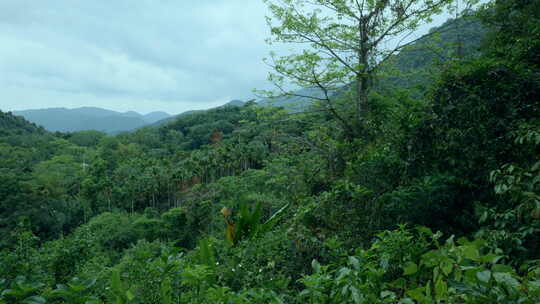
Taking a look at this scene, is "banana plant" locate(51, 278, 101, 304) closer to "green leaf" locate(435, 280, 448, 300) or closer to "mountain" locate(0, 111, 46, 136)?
"green leaf" locate(435, 280, 448, 300)

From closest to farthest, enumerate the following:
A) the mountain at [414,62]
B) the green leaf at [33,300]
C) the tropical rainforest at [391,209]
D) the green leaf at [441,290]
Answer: the green leaf at [441,290]
the green leaf at [33,300]
the tropical rainforest at [391,209]
the mountain at [414,62]

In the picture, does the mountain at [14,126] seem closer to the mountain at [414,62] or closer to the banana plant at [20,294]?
the mountain at [414,62]

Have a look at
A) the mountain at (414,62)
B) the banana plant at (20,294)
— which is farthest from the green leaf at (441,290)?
the mountain at (414,62)

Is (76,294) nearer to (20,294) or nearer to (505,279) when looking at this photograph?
(20,294)

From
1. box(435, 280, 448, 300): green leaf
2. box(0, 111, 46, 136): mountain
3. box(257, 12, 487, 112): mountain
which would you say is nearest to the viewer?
box(435, 280, 448, 300): green leaf

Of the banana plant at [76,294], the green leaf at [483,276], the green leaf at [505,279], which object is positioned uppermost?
the green leaf at [483,276]

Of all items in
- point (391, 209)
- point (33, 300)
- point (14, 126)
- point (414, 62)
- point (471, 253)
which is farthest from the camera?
point (14, 126)

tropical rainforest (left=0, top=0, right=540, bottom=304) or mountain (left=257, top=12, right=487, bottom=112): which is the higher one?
mountain (left=257, top=12, right=487, bottom=112)

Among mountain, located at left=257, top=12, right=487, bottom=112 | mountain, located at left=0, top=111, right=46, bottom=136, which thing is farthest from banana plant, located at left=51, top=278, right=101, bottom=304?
mountain, located at left=0, top=111, right=46, bottom=136

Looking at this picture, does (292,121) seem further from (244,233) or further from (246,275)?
(246,275)

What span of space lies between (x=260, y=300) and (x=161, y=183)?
1410 inches

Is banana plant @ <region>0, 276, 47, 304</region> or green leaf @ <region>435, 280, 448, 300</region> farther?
banana plant @ <region>0, 276, 47, 304</region>

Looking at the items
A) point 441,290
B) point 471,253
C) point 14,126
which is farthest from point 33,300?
point 14,126

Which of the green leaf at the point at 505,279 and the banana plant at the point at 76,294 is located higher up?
the green leaf at the point at 505,279
